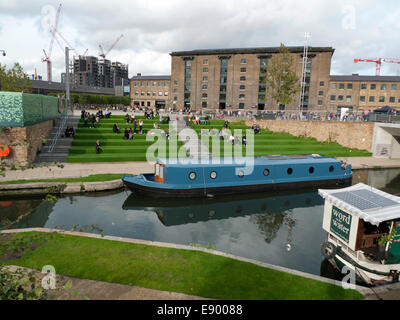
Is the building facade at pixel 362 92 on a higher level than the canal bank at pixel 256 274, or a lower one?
higher

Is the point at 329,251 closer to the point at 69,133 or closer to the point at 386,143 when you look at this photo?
the point at 69,133

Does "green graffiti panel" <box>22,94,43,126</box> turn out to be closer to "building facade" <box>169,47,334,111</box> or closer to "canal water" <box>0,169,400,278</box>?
"canal water" <box>0,169,400,278</box>

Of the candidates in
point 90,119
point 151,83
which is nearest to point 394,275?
point 90,119

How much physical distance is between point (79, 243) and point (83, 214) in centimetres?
537

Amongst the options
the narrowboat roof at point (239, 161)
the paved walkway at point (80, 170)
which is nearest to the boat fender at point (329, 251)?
the narrowboat roof at point (239, 161)

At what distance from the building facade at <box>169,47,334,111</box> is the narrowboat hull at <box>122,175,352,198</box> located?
49.5 m

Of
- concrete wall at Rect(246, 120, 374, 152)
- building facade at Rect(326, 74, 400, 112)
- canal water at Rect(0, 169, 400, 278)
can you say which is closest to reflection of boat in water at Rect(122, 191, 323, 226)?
canal water at Rect(0, 169, 400, 278)

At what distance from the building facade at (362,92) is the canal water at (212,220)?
61.4 metres

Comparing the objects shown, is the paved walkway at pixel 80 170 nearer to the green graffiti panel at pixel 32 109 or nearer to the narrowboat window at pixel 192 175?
the green graffiti panel at pixel 32 109

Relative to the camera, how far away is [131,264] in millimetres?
8828

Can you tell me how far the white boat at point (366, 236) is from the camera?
9.45 m

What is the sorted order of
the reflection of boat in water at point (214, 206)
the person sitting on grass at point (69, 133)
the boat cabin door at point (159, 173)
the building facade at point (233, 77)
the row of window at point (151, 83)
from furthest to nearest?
the row of window at point (151, 83)
the building facade at point (233, 77)
the person sitting on grass at point (69, 133)
the boat cabin door at point (159, 173)
the reflection of boat in water at point (214, 206)

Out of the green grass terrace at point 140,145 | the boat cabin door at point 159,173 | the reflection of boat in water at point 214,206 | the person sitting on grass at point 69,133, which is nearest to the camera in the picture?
the reflection of boat in water at point 214,206
